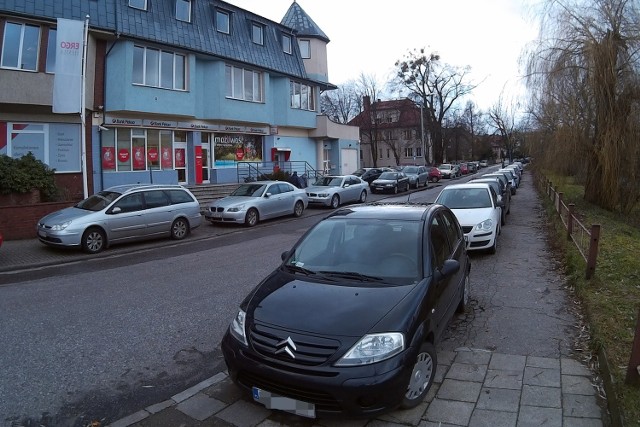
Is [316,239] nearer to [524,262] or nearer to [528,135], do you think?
[524,262]

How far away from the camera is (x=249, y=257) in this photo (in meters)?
10.6

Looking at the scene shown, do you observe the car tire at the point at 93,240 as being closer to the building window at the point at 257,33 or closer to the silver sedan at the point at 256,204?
the silver sedan at the point at 256,204

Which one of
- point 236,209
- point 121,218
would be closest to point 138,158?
point 236,209

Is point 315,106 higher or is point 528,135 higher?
point 315,106

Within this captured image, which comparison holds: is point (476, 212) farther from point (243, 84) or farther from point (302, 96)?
point (302, 96)

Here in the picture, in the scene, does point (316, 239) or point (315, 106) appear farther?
point (315, 106)

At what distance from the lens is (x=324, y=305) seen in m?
3.79

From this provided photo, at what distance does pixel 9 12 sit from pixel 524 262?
59.1ft

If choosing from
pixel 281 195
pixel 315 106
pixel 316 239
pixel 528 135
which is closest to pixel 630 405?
pixel 316 239

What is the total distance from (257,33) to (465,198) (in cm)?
1952

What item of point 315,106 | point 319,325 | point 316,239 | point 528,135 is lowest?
point 319,325

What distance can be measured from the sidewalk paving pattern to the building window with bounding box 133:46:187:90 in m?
18.8

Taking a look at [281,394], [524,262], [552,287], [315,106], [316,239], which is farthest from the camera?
[315,106]

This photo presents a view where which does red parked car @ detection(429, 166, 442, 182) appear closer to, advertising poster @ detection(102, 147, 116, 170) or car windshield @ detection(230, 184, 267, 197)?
car windshield @ detection(230, 184, 267, 197)
